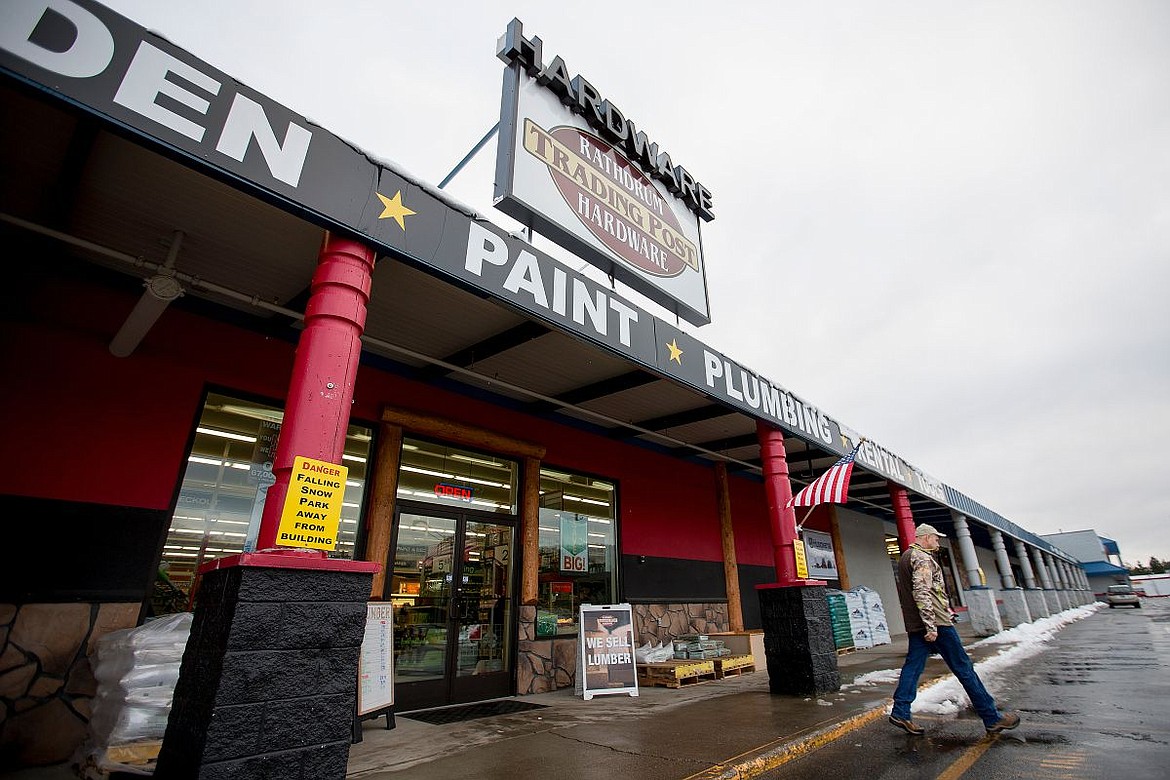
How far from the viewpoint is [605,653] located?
7.76 meters

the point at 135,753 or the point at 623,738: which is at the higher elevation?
the point at 135,753

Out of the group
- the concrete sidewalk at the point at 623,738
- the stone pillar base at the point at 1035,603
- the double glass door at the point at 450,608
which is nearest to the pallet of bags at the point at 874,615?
the stone pillar base at the point at 1035,603

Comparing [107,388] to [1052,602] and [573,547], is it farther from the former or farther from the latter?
[1052,602]

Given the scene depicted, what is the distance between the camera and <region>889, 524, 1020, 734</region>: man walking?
4930 mm

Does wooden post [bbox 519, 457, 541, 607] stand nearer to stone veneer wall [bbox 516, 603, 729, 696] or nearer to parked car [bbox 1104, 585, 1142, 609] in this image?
stone veneer wall [bbox 516, 603, 729, 696]

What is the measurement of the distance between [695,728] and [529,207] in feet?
21.0

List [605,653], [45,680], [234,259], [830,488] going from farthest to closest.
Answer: [830,488] → [605,653] → [234,259] → [45,680]

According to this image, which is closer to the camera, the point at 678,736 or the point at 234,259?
the point at 678,736

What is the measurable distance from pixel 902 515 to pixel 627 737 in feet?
32.0

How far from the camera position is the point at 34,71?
281 cm

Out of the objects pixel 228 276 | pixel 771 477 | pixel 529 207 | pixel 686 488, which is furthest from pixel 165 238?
pixel 686 488

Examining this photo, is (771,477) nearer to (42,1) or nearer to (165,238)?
(165,238)

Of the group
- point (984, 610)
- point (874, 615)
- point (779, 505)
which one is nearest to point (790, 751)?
point (779, 505)

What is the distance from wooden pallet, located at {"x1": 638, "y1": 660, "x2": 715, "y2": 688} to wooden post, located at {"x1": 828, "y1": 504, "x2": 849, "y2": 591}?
29.6ft
